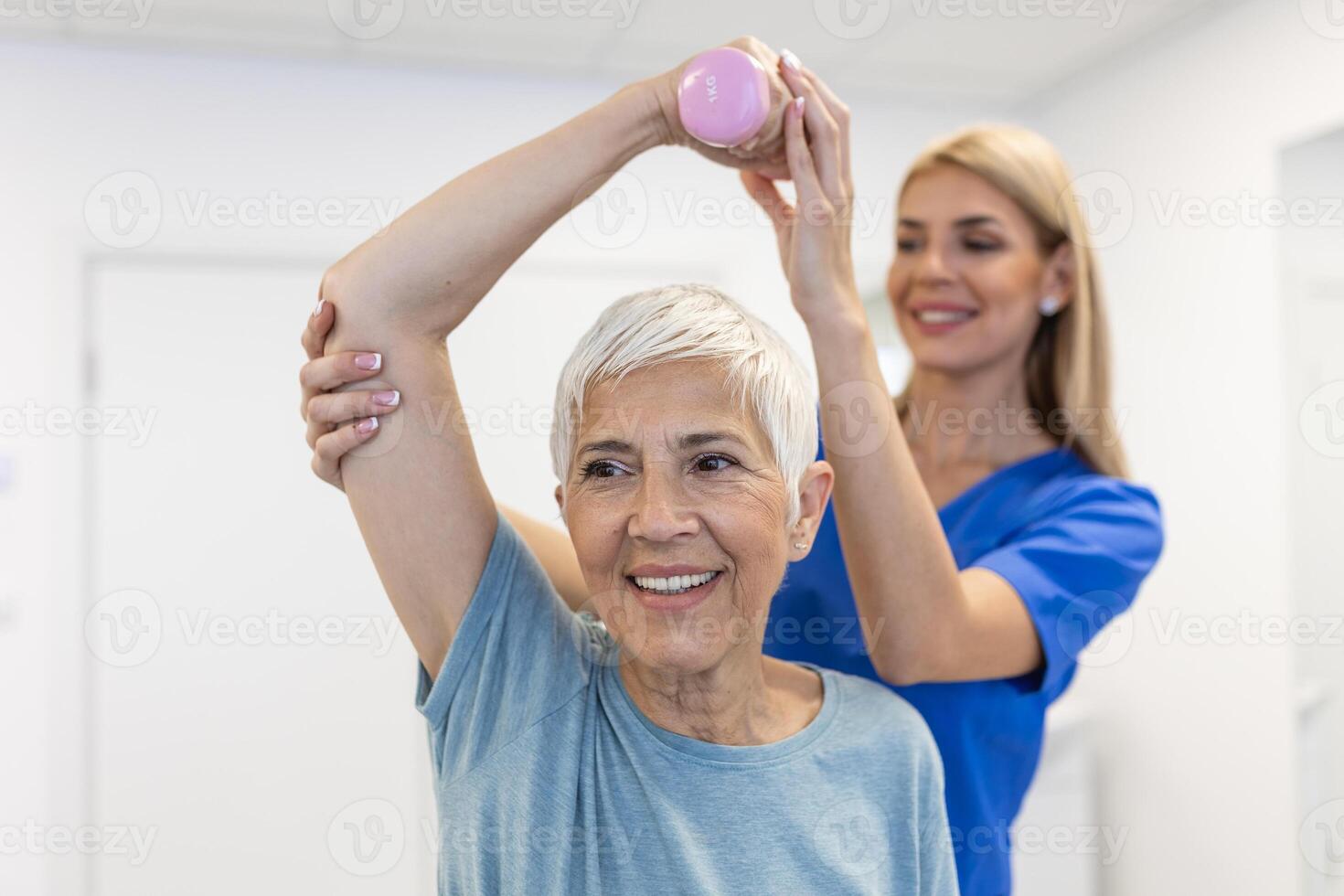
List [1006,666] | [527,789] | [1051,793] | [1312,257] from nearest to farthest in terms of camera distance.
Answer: [527,789] < [1006,666] < [1312,257] < [1051,793]

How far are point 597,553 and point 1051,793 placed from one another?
2.50 meters

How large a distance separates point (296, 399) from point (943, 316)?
197cm

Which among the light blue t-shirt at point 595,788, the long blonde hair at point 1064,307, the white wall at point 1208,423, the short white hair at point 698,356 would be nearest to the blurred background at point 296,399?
the white wall at point 1208,423

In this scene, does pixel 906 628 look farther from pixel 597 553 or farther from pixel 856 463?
pixel 597 553

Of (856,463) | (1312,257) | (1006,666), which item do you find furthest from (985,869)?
(1312,257)

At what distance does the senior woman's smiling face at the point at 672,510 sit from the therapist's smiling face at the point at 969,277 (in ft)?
1.85

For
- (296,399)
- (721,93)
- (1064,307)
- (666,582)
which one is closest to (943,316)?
(1064,307)

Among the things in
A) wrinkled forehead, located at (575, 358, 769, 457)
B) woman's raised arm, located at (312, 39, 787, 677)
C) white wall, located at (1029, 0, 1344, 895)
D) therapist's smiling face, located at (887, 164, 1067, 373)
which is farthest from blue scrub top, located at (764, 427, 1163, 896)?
white wall, located at (1029, 0, 1344, 895)

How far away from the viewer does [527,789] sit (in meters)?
0.93

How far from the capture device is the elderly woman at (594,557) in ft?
3.05

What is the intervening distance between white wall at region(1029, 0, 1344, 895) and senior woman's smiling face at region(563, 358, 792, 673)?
196cm

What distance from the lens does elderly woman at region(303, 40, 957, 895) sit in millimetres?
928

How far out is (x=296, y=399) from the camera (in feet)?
9.41

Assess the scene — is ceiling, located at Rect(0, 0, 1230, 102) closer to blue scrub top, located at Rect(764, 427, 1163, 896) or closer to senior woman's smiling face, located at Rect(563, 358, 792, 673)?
blue scrub top, located at Rect(764, 427, 1163, 896)
